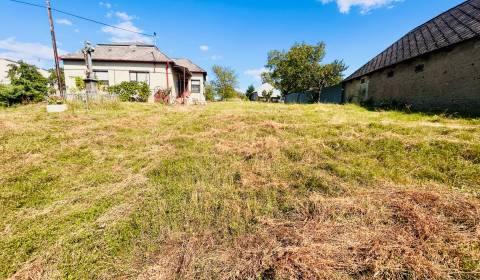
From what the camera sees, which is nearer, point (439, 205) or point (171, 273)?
point (171, 273)

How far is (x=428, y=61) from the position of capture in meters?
10.3

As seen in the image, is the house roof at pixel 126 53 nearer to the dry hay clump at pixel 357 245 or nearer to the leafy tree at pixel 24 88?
the leafy tree at pixel 24 88

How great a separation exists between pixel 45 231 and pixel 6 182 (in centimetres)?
203

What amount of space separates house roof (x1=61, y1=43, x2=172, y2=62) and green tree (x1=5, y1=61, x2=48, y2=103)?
2.60 meters

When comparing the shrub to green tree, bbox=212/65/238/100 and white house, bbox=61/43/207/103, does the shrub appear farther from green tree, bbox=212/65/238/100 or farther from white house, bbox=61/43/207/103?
green tree, bbox=212/65/238/100

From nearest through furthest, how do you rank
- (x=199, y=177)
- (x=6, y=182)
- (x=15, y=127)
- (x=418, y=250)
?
(x=418, y=250), (x=6, y=182), (x=199, y=177), (x=15, y=127)

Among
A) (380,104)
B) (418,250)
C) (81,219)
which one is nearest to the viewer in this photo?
(418,250)

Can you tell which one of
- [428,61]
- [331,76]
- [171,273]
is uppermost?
[331,76]

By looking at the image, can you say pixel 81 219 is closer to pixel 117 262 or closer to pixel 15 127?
pixel 117 262

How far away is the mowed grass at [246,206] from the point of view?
2443 millimetres

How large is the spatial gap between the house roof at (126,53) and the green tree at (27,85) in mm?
2603

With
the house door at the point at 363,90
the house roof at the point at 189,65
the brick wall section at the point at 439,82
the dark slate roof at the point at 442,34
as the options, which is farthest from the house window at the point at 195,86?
the brick wall section at the point at 439,82

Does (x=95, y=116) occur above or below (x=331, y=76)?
below

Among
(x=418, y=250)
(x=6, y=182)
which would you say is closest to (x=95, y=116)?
(x=6, y=182)
